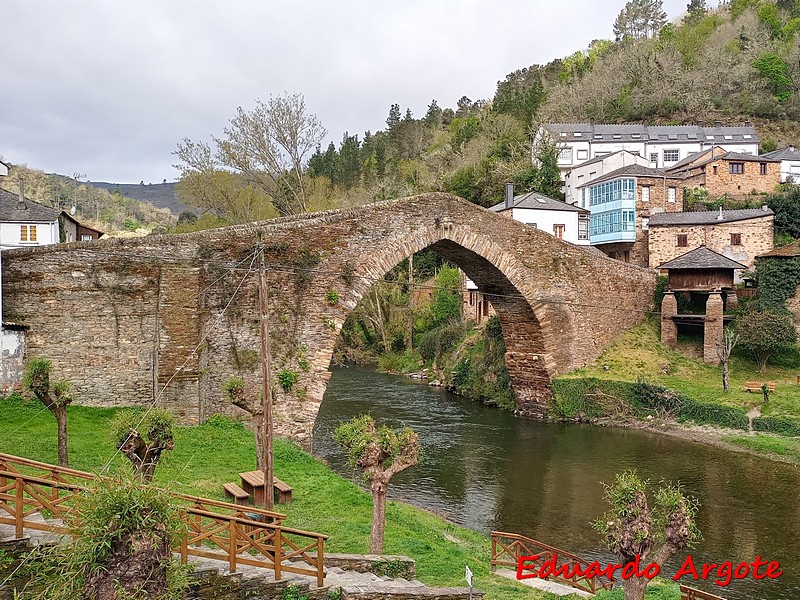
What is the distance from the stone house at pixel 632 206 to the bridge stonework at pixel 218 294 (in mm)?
10779

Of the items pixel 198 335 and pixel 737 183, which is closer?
pixel 198 335

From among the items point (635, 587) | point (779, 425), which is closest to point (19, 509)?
point (635, 587)

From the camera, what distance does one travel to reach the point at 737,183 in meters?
35.1

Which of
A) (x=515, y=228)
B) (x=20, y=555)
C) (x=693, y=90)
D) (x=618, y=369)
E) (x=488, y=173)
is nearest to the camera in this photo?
(x=20, y=555)

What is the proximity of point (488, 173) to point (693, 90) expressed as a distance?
2664 centimetres

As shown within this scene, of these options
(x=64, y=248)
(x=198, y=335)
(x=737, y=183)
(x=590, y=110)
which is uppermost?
(x=590, y=110)

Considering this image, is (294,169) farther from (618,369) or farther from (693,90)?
(693,90)

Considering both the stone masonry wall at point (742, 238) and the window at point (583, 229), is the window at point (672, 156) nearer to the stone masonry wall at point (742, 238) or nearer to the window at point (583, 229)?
the window at point (583, 229)

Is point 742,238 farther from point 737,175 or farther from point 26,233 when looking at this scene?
point 26,233

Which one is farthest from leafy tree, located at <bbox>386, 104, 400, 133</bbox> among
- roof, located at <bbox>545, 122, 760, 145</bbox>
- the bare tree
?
the bare tree

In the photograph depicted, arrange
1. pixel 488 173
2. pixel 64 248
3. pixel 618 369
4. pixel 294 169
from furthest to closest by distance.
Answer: pixel 488 173 → pixel 294 169 → pixel 618 369 → pixel 64 248

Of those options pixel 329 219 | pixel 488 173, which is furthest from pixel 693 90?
pixel 329 219

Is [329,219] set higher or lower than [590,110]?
lower

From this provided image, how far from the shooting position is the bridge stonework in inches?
649
